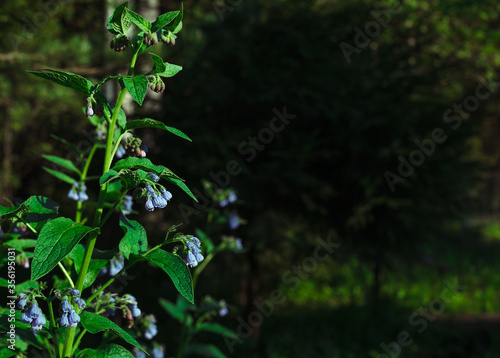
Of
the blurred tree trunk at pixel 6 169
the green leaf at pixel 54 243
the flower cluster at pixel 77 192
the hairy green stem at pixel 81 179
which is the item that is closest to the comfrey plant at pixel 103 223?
the green leaf at pixel 54 243

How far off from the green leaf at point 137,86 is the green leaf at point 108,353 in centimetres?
69

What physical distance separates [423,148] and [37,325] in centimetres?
393

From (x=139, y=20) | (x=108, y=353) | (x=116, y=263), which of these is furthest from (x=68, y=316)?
(x=139, y=20)

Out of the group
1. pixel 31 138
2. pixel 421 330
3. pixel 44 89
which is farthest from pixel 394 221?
pixel 31 138

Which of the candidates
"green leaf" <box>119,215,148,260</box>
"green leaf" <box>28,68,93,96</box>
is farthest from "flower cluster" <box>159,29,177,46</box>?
"green leaf" <box>119,215,148,260</box>

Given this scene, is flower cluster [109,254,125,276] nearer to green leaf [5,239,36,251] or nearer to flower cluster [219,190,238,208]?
green leaf [5,239,36,251]

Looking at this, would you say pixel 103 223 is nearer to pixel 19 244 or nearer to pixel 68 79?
pixel 68 79

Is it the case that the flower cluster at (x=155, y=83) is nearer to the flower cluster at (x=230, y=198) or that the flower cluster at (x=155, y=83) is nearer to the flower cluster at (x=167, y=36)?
the flower cluster at (x=167, y=36)

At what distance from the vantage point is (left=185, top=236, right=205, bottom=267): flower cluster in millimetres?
1477

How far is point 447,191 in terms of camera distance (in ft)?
16.2

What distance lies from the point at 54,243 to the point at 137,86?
0.44 metres

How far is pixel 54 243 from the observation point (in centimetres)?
128

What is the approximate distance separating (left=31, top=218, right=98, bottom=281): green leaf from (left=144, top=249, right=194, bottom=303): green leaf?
0.18 m

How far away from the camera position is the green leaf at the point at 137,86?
129 centimetres
